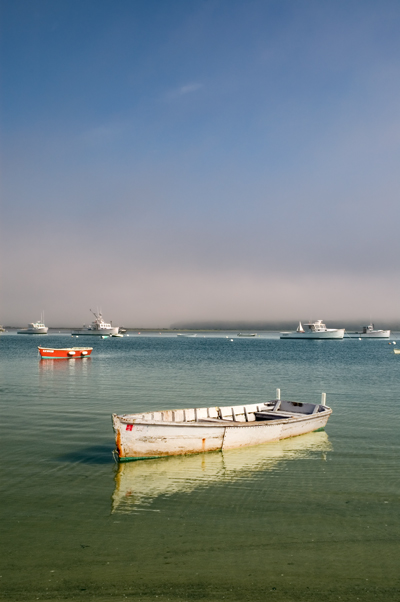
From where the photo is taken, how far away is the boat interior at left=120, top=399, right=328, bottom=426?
58.7 ft

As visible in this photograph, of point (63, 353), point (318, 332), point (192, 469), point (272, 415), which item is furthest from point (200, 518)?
point (318, 332)

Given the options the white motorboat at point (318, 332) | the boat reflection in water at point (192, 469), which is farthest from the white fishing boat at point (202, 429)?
the white motorboat at point (318, 332)

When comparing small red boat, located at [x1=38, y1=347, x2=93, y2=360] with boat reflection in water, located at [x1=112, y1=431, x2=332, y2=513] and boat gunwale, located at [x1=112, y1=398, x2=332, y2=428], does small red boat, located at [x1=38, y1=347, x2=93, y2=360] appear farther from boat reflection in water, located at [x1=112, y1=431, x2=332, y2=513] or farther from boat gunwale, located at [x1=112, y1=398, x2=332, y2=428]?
boat reflection in water, located at [x1=112, y1=431, x2=332, y2=513]

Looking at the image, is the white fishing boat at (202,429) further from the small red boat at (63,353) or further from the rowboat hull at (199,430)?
the small red boat at (63,353)

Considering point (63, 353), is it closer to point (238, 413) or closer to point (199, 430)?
point (238, 413)

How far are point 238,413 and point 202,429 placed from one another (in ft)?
14.4

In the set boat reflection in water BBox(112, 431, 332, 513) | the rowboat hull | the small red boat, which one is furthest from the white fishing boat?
the small red boat

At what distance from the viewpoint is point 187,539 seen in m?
9.80

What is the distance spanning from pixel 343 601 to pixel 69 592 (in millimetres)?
4583

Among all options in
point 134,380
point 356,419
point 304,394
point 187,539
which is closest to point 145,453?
point 187,539

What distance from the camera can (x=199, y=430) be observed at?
16062 millimetres

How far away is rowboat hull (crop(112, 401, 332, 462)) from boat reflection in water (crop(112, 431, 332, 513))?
0.27 m

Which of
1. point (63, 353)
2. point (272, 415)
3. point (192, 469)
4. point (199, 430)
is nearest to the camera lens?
point (192, 469)

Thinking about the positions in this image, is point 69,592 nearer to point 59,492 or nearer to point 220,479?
point 59,492
